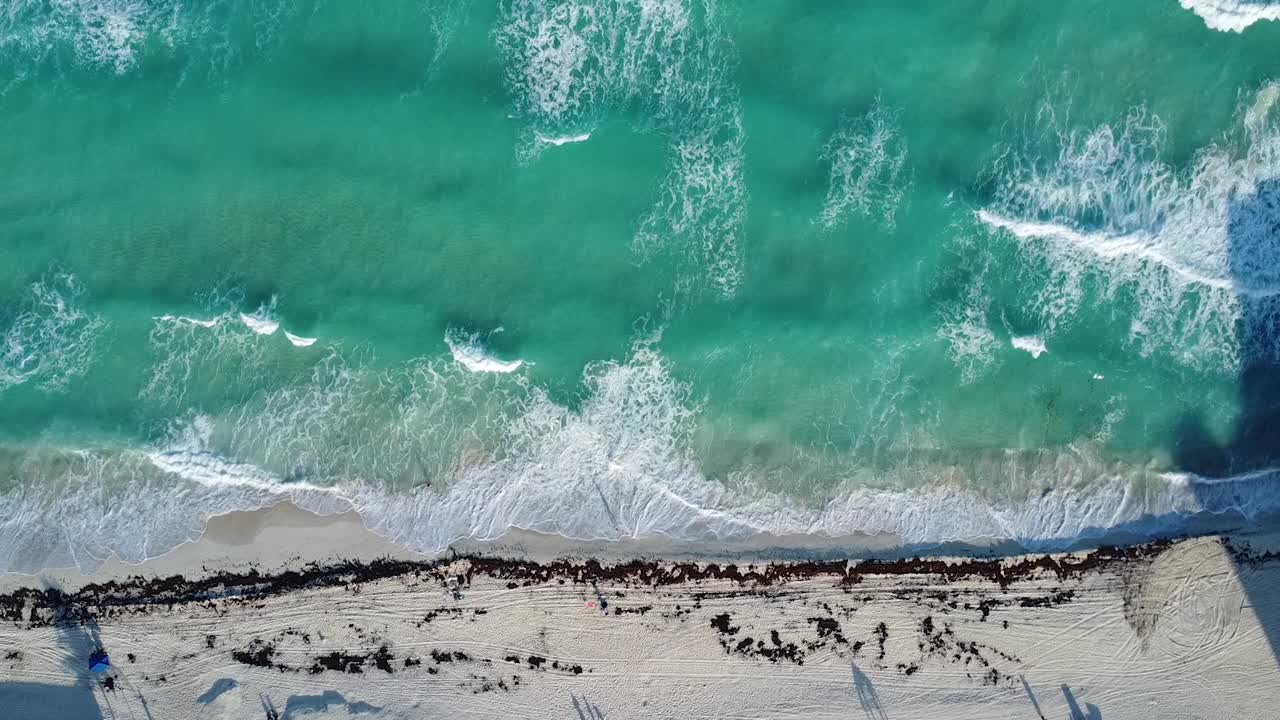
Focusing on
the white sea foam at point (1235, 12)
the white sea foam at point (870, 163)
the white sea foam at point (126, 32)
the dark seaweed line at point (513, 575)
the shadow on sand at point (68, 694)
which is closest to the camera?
the dark seaweed line at point (513, 575)

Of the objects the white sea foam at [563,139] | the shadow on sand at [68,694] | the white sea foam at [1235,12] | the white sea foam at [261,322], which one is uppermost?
the white sea foam at [1235,12]

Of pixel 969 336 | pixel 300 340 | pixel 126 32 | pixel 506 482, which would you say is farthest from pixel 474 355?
pixel 969 336

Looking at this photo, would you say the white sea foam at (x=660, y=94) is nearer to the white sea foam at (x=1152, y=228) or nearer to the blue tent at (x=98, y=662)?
the white sea foam at (x=1152, y=228)

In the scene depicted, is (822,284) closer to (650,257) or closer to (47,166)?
(650,257)

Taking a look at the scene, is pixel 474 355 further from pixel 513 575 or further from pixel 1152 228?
pixel 1152 228

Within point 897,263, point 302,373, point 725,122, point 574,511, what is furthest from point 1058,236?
point 302,373

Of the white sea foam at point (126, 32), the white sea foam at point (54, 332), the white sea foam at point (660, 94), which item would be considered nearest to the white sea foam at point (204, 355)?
the white sea foam at point (54, 332)
